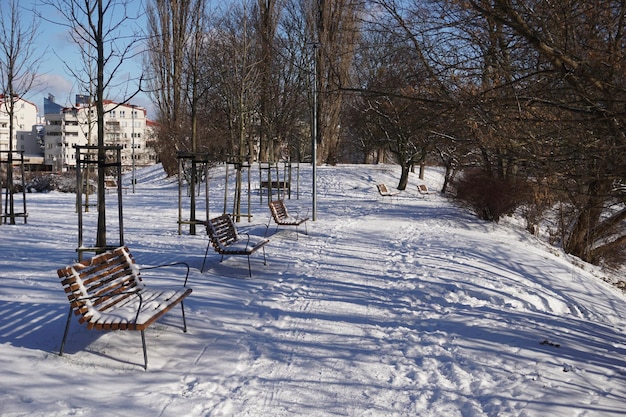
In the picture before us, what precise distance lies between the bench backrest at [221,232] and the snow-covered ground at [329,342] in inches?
16.6

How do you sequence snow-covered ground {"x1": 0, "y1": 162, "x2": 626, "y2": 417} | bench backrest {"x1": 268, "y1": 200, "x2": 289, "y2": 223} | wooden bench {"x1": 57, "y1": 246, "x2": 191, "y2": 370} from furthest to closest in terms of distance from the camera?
bench backrest {"x1": 268, "y1": 200, "x2": 289, "y2": 223}
wooden bench {"x1": 57, "y1": 246, "x2": 191, "y2": 370}
snow-covered ground {"x1": 0, "y1": 162, "x2": 626, "y2": 417}

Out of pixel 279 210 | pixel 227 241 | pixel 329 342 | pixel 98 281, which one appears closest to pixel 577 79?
pixel 329 342

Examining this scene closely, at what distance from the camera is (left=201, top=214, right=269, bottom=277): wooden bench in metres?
8.27

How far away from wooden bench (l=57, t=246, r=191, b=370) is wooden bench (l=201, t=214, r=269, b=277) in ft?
8.39

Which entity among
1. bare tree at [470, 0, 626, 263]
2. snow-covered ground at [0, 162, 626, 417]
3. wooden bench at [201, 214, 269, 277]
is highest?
bare tree at [470, 0, 626, 263]

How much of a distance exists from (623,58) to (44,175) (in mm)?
33876

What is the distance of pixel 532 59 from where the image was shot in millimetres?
5977

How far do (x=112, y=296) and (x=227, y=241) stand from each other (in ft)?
13.2

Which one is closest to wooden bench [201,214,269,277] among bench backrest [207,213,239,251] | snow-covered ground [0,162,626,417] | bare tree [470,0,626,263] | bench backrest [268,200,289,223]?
bench backrest [207,213,239,251]

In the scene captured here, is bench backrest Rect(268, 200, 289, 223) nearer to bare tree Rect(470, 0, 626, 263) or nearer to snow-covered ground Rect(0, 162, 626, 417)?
snow-covered ground Rect(0, 162, 626, 417)

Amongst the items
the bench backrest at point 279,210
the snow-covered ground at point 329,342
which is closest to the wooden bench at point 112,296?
the snow-covered ground at point 329,342

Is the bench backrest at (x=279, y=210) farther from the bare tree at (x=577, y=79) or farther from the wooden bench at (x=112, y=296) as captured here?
the bare tree at (x=577, y=79)

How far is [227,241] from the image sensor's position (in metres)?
9.01

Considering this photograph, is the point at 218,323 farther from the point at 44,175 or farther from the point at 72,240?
the point at 44,175
